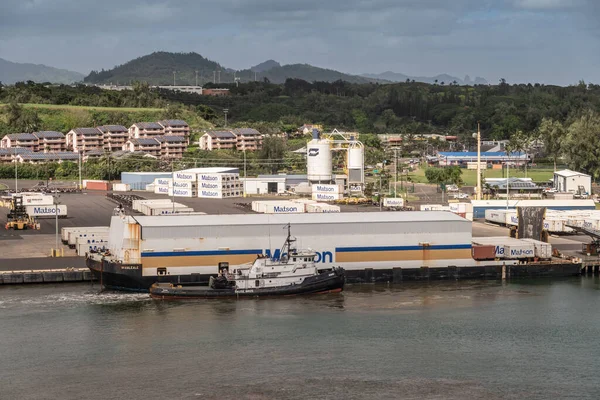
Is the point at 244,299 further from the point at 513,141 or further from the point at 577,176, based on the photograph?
the point at 513,141

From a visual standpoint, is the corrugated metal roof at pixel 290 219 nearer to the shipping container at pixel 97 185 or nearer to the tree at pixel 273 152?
the shipping container at pixel 97 185

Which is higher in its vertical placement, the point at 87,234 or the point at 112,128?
the point at 112,128

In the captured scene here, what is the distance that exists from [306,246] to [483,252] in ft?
27.5

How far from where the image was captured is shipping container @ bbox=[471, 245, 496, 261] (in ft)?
152

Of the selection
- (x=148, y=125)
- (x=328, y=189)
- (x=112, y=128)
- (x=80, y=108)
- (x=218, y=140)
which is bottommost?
(x=328, y=189)

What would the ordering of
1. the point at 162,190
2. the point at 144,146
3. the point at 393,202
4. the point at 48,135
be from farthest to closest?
the point at 48,135 → the point at 144,146 → the point at 162,190 → the point at 393,202

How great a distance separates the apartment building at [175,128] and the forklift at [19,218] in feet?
195

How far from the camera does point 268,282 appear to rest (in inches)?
1640

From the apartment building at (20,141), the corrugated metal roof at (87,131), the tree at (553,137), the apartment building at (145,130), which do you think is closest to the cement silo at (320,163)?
the tree at (553,137)

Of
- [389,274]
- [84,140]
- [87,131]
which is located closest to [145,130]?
[87,131]

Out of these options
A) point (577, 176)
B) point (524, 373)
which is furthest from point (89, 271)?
point (577, 176)

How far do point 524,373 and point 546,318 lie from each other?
7.93 metres

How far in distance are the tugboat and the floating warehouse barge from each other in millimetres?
1447

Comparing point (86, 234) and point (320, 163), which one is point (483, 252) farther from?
point (320, 163)
